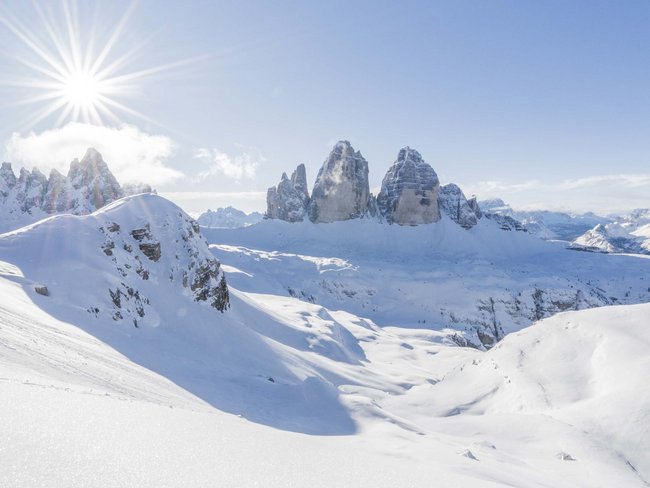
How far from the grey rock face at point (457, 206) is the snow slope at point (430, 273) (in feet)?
17.4

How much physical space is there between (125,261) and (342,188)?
5542 inches

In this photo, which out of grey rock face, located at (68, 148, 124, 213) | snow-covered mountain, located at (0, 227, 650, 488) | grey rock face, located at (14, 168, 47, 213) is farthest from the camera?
grey rock face, located at (14, 168, 47, 213)

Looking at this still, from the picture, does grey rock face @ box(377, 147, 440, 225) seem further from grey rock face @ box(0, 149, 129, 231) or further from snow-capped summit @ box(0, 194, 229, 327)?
snow-capped summit @ box(0, 194, 229, 327)

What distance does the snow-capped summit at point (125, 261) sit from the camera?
25297 millimetres

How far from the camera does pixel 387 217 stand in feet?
568

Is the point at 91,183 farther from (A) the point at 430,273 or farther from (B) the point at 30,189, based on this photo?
(A) the point at 430,273

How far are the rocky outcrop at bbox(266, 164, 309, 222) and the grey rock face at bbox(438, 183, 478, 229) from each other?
202ft

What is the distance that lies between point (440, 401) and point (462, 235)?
152 meters

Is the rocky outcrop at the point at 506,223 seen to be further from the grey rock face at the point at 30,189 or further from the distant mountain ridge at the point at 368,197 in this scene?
the grey rock face at the point at 30,189

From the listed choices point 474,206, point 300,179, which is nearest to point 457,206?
point 474,206

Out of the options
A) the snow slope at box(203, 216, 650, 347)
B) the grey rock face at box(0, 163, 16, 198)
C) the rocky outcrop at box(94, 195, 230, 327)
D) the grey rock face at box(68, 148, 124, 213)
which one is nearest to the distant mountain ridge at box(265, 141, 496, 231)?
the snow slope at box(203, 216, 650, 347)

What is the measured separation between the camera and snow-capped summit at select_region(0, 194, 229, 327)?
83.0ft

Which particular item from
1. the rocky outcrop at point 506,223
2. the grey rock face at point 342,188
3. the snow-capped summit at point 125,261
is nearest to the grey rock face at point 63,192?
the grey rock face at point 342,188

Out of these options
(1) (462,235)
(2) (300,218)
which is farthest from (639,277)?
(2) (300,218)
